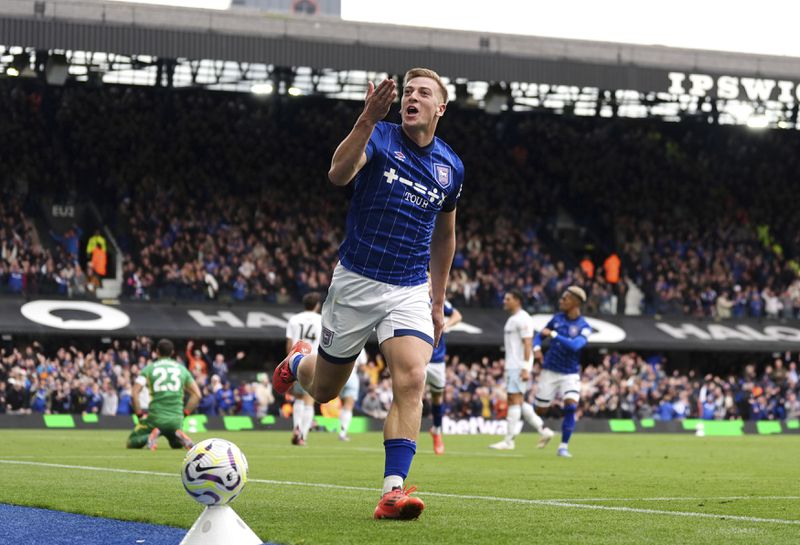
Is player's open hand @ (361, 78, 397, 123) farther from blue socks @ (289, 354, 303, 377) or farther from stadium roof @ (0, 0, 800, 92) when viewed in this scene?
stadium roof @ (0, 0, 800, 92)

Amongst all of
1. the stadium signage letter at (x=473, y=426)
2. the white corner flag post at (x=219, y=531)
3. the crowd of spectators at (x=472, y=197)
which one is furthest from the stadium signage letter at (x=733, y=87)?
the white corner flag post at (x=219, y=531)

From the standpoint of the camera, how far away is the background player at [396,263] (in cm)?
828

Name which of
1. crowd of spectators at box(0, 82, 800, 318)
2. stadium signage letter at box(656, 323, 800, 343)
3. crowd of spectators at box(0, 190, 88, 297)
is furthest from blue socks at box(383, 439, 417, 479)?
stadium signage letter at box(656, 323, 800, 343)

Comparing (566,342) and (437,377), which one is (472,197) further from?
(566,342)

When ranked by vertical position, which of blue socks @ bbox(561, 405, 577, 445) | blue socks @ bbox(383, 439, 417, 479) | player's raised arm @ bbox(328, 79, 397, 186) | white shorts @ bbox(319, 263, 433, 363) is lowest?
blue socks @ bbox(561, 405, 577, 445)

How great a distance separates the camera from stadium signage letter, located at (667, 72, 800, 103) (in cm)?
4234

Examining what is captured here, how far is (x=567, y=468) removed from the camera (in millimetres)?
15250

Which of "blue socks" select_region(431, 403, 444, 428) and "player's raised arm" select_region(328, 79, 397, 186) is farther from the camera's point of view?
"blue socks" select_region(431, 403, 444, 428)

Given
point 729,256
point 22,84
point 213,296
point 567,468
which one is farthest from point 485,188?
point 567,468

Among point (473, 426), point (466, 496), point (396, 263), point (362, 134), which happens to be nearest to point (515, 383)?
point (466, 496)

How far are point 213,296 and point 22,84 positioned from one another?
10.1 m

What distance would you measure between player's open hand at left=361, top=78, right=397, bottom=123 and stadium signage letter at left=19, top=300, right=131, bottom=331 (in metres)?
30.7

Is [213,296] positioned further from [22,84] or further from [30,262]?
[22,84]

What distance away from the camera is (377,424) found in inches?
1348
